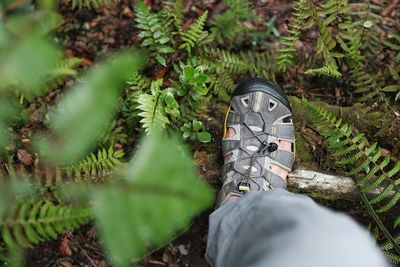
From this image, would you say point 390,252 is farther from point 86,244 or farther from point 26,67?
point 26,67

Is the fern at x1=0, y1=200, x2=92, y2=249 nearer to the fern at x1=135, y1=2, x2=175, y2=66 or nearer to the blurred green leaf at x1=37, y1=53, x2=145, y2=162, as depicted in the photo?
the blurred green leaf at x1=37, y1=53, x2=145, y2=162

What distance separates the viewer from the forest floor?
3.51m

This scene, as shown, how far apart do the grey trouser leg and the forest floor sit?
4.27 ft

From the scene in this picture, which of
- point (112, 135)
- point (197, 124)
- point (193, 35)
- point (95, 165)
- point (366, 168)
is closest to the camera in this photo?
point (366, 168)

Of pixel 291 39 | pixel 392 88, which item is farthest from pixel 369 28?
pixel 291 39

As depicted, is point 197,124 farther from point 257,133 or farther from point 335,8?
point 335,8

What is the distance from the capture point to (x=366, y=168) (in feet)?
10.3

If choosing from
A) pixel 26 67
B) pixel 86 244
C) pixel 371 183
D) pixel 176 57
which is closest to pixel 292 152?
pixel 371 183

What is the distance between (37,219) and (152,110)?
1.34 m

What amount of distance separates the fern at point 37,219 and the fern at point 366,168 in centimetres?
181

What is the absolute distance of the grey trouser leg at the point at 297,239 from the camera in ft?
5.40

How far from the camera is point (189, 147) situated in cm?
358

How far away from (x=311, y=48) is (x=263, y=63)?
0.66 m

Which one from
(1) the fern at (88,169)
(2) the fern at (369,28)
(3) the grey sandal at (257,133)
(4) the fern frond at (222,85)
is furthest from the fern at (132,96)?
(2) the fern at (369,28)
